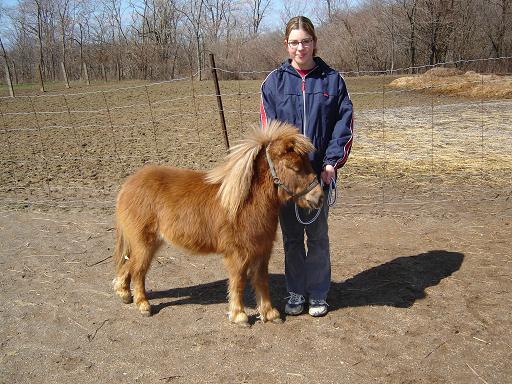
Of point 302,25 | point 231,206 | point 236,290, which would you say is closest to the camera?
point 302,25

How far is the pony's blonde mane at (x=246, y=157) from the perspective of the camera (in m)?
3.22

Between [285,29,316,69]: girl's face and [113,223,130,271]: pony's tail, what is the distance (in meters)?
1.96

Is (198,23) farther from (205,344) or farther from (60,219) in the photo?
(205,344)

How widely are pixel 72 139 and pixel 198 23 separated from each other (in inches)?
1267

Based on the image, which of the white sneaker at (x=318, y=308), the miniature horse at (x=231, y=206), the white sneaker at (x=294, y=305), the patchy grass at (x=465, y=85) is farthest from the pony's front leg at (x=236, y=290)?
the patchy grass at (x=465, y=85)

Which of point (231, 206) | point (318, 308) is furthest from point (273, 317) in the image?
point (231, 206)

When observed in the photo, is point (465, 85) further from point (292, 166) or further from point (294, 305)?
point (292, 166)

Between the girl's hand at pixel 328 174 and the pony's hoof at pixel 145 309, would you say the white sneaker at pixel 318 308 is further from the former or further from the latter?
the pony's hoof at pixel 145 309

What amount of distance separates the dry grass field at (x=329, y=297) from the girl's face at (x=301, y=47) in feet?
6.49

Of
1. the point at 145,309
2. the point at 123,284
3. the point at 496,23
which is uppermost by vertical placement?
the point at 496,23

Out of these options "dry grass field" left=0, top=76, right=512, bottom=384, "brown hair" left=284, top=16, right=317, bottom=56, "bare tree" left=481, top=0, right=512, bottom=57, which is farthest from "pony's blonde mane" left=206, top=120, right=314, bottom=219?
"bare tree" left=481, top=0, right=512, bottom=57

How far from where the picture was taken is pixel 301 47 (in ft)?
10.5

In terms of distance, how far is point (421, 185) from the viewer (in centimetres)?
666

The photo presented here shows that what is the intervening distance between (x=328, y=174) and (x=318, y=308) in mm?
1113
